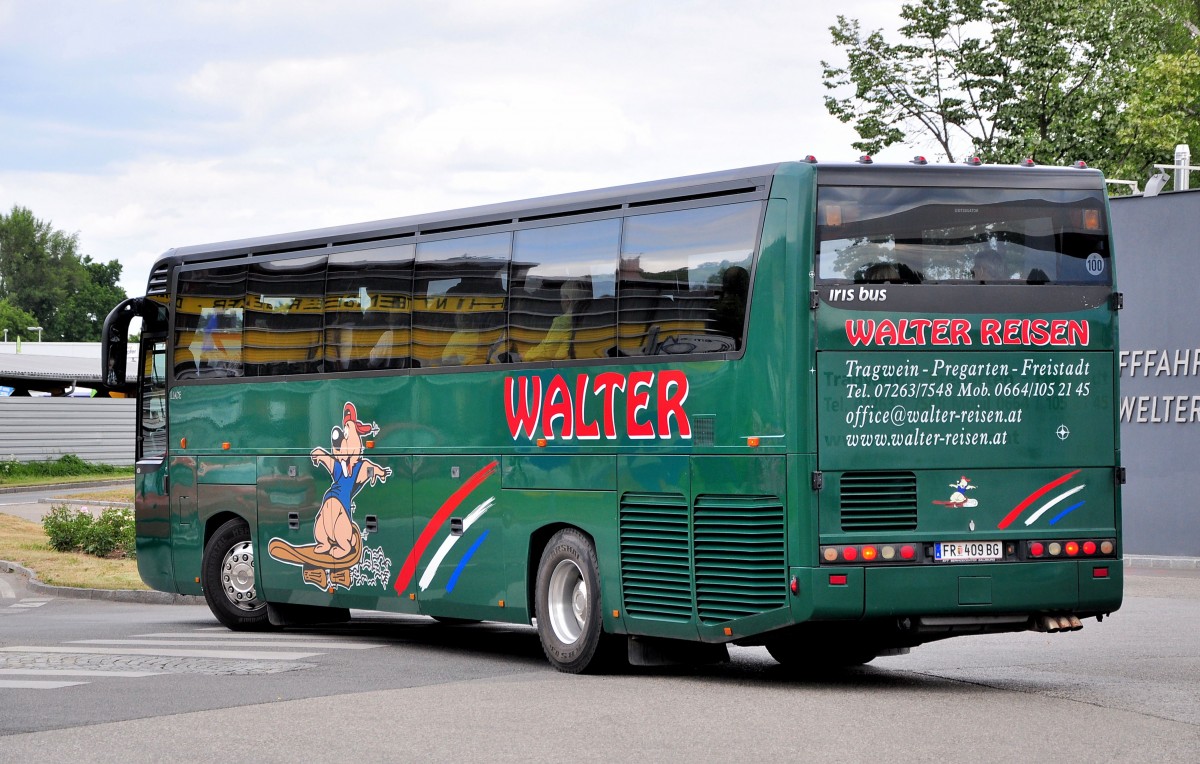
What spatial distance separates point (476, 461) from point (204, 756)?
558 cm

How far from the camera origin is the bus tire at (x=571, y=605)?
42.2 ft

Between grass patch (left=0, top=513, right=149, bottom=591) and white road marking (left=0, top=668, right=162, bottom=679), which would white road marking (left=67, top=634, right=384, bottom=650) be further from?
grass patch (left=0, top=513, right=149, bottom=591)

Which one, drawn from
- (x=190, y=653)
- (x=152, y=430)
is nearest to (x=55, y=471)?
(x=152, y=430)

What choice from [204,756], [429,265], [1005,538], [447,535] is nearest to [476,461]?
[447,535]

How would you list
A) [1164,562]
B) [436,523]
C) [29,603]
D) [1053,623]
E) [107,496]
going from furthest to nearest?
[107,496]
[1164,562]
[29,603]
[436,523]
[1053,623]

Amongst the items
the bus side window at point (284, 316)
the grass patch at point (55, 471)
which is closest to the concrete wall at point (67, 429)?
the grass patch at point (55, 471)

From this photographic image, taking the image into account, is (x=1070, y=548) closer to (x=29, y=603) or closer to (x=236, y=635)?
(x=236, y=635)

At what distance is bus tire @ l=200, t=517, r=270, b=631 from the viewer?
685 inches

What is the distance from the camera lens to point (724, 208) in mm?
11984

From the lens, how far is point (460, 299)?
47.1ft

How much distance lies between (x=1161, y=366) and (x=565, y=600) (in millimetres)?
15553

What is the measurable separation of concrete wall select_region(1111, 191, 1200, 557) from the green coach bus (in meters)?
14.0

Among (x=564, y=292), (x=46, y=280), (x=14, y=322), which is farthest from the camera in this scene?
(x=46, y=280)

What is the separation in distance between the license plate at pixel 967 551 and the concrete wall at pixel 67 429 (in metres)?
47.3
